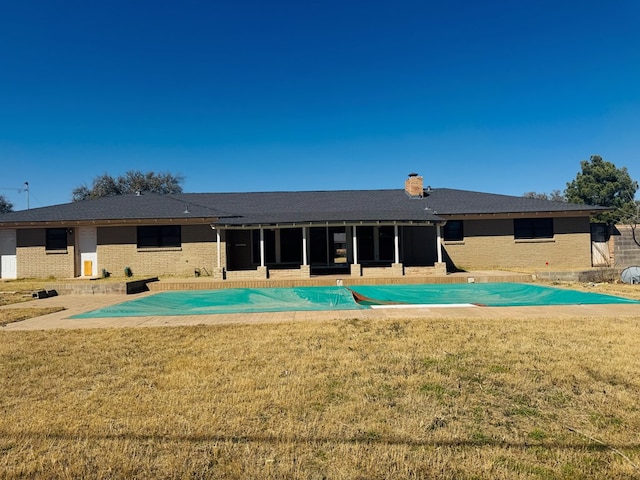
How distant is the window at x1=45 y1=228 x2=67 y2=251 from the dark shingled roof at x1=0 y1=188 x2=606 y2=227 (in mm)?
733

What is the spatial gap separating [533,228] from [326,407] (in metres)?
18.8

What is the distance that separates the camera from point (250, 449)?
2852 millimetres

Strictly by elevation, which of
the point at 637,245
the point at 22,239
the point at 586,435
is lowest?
the point at 586,435

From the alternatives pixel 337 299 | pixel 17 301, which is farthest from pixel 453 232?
pixel 17 301

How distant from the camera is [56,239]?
18375 mm

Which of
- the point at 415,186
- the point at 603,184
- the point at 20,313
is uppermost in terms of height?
the point at 603,184

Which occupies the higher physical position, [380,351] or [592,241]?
[592,241]

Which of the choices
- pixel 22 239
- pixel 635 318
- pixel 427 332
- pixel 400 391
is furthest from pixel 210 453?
pixel 22 239

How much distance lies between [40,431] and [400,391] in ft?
11.5

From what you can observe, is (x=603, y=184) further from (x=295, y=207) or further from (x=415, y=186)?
(x=295, y=207)

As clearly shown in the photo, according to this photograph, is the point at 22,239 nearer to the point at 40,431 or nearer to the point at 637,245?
the point at 40,431

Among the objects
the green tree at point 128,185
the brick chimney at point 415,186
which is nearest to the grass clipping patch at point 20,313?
the brick chimney at point 415,186

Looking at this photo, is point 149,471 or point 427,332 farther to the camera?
point 427,332

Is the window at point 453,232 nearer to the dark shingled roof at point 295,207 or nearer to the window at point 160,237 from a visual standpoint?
the dark shingled roof at point 295,207
